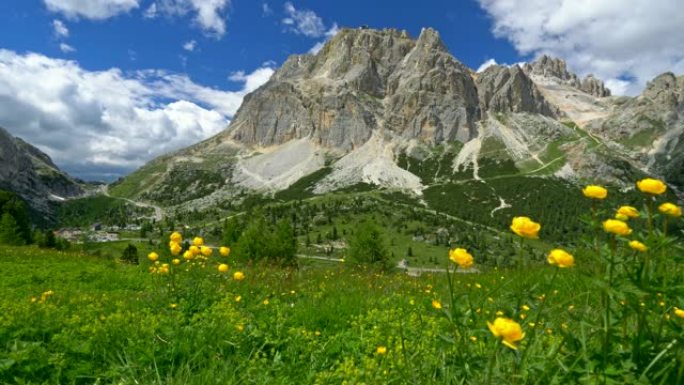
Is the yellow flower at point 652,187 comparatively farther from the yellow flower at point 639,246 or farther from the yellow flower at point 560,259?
the yellow flower at point 560,259

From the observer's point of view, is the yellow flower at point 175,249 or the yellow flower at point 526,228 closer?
the yellow flower at point 526,228

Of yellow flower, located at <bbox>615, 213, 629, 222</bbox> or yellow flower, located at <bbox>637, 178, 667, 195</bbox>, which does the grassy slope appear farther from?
yellow flower, located at <bbox>637, 178, 667, 195</bbox>

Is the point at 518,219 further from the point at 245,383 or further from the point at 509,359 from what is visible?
the point at 245,383

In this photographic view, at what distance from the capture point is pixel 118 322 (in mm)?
6543

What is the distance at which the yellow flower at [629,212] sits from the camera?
3431 mm

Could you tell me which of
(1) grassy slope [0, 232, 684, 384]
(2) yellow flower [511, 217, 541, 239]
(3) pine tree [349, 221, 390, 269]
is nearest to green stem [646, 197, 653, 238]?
(1) grassy slope [0, 232, 684, 384]

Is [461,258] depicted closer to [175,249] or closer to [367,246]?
[175,249]

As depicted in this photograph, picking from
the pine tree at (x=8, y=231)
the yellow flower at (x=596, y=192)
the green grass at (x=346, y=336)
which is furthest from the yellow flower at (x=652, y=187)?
the pine tree at (x=8, y=231)

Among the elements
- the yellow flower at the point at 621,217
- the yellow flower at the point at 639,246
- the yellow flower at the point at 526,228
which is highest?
the yellow flower at the point at 621,217

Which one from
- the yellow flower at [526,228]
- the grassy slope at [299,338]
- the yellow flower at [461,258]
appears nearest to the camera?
the yellow flower at [526,228]

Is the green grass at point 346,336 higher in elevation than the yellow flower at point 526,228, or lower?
lower

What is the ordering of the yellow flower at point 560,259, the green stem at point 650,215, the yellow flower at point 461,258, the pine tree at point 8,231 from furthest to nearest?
the pine tree at point 8,231
the yellow flower at point 461,258
the green stem at point 650,215
the yellow flower at point 560,259

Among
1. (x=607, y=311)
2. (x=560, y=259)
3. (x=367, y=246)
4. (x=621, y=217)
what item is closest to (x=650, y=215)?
(x=621, y=217)

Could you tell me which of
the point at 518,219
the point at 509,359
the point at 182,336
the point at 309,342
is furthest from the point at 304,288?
the point at 518,219
